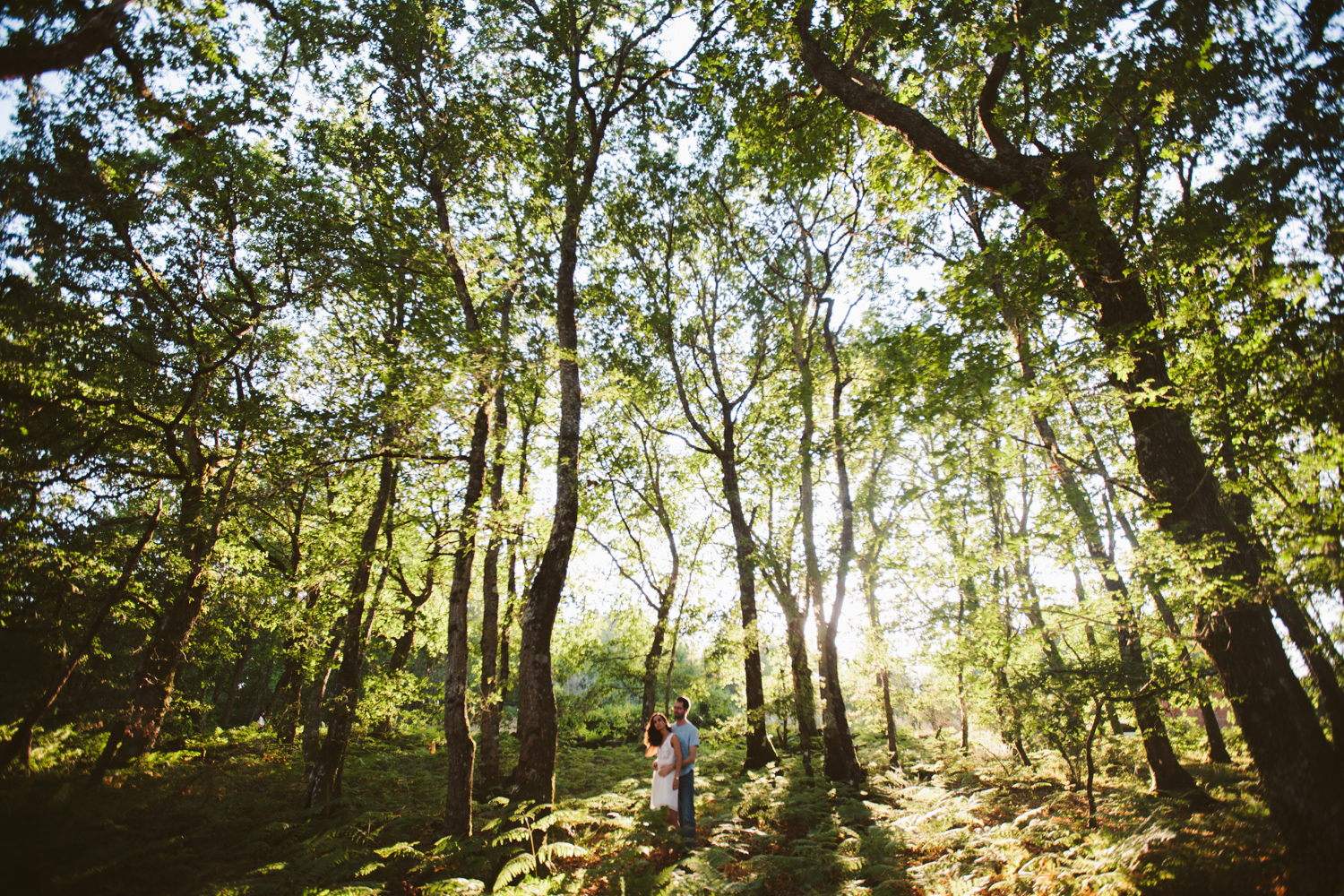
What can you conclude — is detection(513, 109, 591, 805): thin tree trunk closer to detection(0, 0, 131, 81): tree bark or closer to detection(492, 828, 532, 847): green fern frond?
detection(492, 828, 532, 847): green fern frond

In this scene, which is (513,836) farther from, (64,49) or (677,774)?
(64,49)

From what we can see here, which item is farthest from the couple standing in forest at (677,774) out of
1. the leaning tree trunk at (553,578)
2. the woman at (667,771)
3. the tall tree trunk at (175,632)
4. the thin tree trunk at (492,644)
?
the tall tree trunk at (175,632)

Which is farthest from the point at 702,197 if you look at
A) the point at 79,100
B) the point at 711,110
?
the point at 79,100

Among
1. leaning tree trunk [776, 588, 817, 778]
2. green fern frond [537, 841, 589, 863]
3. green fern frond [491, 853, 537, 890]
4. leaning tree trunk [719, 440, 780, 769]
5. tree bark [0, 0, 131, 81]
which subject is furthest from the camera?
leaning tree trunk [719, 440, 780, 769]

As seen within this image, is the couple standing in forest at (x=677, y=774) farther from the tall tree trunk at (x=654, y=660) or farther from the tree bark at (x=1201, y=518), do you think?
the tall tree trunk at (x=654, y=660)

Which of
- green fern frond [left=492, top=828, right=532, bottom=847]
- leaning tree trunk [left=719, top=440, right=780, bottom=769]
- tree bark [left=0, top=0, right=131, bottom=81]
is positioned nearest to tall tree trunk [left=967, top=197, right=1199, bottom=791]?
green fern frond [left=492, top=828, right=532, bottom=847]

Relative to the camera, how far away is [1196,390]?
169 inches

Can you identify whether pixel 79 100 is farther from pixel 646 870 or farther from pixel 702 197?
pixel 702 197

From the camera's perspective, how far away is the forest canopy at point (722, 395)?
13.3ft

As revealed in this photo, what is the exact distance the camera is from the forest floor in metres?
3.81

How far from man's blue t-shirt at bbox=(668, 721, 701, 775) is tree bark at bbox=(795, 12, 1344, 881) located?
5.57m

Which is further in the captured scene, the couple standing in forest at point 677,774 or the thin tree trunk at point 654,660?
the thin tree trunk at point 654,660

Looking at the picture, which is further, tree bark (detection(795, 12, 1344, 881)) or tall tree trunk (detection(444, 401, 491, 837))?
tall tree trunk (detection(444, 401, 491, 837))

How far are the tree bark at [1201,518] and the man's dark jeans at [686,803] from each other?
5.61m
